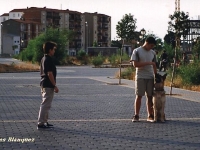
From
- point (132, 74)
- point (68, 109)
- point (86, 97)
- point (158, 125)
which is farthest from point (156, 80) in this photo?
point (132, 74)

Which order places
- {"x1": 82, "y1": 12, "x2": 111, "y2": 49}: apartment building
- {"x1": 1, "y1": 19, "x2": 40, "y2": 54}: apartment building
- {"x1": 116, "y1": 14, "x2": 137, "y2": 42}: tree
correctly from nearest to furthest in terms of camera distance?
{"x1": 116, "y1": 14, "x2": 137, "y2": 42}: tree < {"x1": 1, "y1": 19, "x2": 40, "y2": 54}: apartment building < {"x1": 82, "y1": 12, "x2": 111, "y2": 49}: apartment building

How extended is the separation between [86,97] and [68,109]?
4.17m

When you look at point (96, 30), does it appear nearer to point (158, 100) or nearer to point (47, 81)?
point (158, 100)

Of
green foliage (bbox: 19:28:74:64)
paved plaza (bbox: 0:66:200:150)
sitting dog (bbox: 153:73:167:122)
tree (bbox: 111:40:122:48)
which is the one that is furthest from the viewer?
tree (bbox: 111:40:122:48)

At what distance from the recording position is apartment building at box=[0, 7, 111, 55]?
140m

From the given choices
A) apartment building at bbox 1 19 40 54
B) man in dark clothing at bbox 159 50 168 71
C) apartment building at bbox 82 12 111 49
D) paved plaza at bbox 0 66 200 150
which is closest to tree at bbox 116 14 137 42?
apartment building at bbox 1 19 40 54

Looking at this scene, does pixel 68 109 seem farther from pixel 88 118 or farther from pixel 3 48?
pixel 3 48

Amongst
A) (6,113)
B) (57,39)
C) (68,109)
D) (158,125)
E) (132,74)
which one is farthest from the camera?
(57,39)

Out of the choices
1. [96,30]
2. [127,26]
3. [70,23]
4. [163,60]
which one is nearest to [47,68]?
[163,60]

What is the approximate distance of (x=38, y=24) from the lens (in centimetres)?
14088

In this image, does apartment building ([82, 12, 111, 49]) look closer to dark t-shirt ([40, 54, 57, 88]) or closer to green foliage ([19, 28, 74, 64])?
green foliage ([19, 28, 74, 64])

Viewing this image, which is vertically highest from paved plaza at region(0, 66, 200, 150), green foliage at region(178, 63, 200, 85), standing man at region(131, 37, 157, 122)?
standing man at region(131, 37, 157, 122)

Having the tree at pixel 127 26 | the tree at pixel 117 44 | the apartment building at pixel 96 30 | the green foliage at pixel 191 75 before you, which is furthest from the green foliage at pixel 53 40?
the apartment building at pixel 96 30

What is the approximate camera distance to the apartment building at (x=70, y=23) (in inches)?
5522
